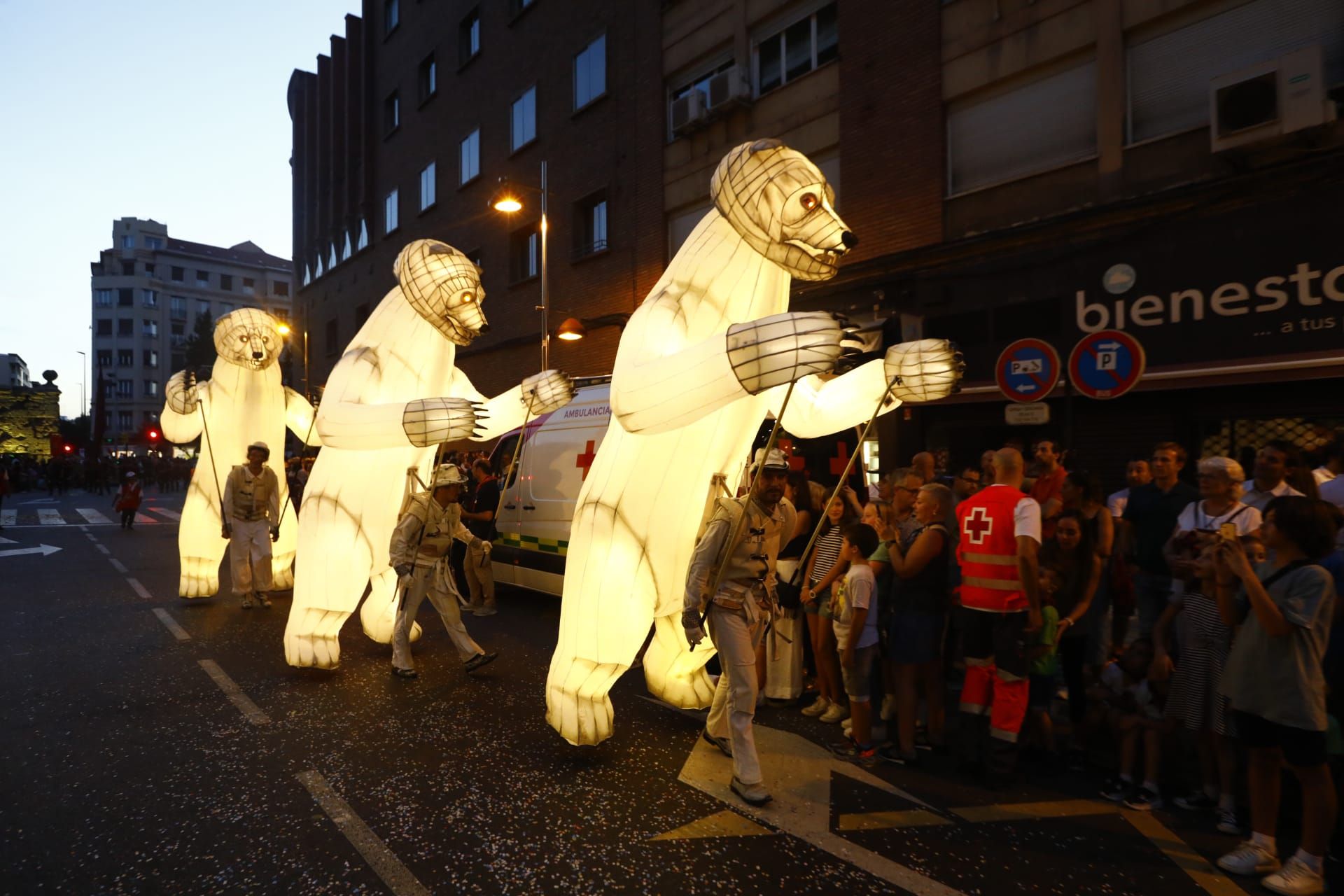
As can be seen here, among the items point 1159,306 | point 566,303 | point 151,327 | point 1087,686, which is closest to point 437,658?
point 1087,686

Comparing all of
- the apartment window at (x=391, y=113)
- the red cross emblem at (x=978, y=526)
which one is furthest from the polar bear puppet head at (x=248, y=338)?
the apartment window at (x=391, y=113)

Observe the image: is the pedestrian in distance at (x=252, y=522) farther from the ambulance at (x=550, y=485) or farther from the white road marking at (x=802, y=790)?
the white road marking at (x=802, y=790)

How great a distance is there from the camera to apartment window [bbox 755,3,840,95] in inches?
480

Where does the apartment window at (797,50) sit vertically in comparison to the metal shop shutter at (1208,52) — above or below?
above

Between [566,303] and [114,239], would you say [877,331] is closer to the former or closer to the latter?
[566,303]

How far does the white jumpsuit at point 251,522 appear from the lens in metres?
8.07

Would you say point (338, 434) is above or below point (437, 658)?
above

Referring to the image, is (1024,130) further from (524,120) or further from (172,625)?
(524,120)

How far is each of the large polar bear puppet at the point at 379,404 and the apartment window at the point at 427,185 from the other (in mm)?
17805

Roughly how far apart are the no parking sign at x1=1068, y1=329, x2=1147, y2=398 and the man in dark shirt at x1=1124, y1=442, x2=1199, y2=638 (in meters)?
0.51

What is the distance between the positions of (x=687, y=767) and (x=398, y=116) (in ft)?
78.8

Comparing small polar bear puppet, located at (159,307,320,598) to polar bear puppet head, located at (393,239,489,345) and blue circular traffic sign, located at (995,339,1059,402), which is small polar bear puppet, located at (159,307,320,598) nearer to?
polar bear puppet head, located at (393,239,489,345)

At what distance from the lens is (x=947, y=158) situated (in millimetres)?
10719

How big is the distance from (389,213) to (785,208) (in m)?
23.2
